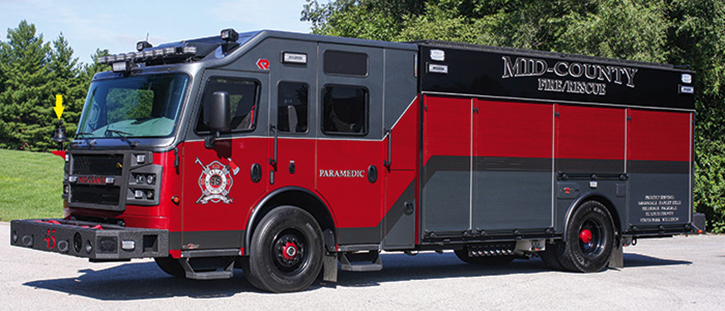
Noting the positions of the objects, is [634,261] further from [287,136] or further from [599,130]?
[287,136]

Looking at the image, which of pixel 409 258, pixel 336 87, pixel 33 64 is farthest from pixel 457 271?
pixel 33 64

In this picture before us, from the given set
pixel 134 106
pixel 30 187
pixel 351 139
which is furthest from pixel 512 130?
pixel 30 187

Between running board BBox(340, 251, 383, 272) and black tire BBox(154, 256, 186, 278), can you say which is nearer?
running board BBox(340, 251, 383, 272)

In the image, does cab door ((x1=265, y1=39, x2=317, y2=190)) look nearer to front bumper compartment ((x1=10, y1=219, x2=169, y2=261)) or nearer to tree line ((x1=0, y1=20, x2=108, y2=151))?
front bumper compartment ((x1=10, y1=219, x2=169, y2=261))

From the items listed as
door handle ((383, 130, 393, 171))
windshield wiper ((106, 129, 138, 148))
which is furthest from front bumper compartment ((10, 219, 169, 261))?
door handle ((383, 130, 393, 171))

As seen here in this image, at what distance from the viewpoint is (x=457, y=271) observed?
1319cm

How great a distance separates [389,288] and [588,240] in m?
3.98

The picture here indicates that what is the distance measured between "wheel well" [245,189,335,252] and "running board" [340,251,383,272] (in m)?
0.45

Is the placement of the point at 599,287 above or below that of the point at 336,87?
below

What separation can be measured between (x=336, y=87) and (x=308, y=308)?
2943 mm

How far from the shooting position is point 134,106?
32.7 feet

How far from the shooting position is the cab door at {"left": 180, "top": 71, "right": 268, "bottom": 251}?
9.46m

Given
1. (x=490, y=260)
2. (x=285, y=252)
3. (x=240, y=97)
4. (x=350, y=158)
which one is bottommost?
(x=490, y=260)

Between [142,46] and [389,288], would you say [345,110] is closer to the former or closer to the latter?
[389,288]
